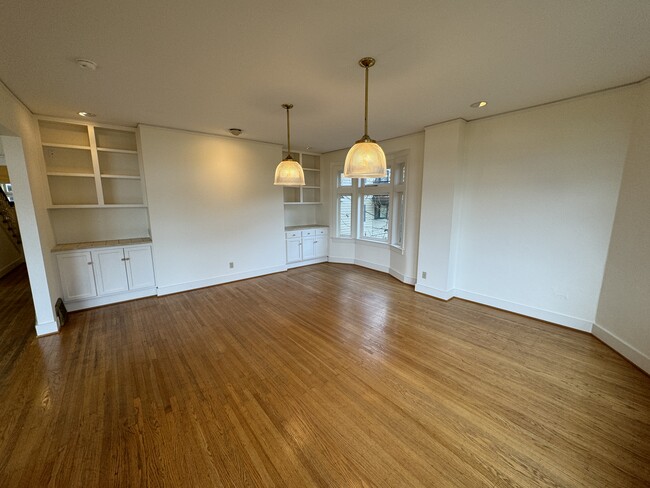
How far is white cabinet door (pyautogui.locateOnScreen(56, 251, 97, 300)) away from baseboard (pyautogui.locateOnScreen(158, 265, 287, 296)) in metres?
0.88

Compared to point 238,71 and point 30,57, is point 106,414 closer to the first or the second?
point 30,57

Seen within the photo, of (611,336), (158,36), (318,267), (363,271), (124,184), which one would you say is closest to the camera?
(158,36)

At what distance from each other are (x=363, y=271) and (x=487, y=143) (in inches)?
128

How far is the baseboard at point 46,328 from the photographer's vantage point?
2967 millimetres

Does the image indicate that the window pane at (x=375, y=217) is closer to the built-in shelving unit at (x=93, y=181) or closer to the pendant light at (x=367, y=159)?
the pendant light at (x=367, y=159)

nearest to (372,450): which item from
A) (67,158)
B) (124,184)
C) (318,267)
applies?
(318,267)

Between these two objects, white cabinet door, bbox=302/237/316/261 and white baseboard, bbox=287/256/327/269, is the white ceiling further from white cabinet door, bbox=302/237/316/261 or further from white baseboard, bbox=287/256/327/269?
white baseboard, bbox=287/256/327/269

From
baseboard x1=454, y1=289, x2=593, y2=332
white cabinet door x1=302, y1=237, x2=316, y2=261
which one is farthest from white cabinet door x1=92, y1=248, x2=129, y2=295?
baseboard x1=454, y1=289, x2=593, y2=332

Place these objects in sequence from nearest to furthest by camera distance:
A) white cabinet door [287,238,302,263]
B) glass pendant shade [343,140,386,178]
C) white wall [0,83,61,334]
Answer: glass pendant shade [343,140,386,178]
white wall [0,83,61,334]
white cabinet door [287,238,302,263]

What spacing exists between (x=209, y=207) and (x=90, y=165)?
180 cm

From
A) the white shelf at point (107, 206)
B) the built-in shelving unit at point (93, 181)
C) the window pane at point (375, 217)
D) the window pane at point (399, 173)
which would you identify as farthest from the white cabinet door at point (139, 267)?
the window pane at point (399, 173)

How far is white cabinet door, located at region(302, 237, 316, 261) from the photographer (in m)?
6.08

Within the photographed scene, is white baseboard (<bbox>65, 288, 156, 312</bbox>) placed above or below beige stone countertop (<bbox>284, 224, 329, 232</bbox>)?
below

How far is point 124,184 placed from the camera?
4.20 m
